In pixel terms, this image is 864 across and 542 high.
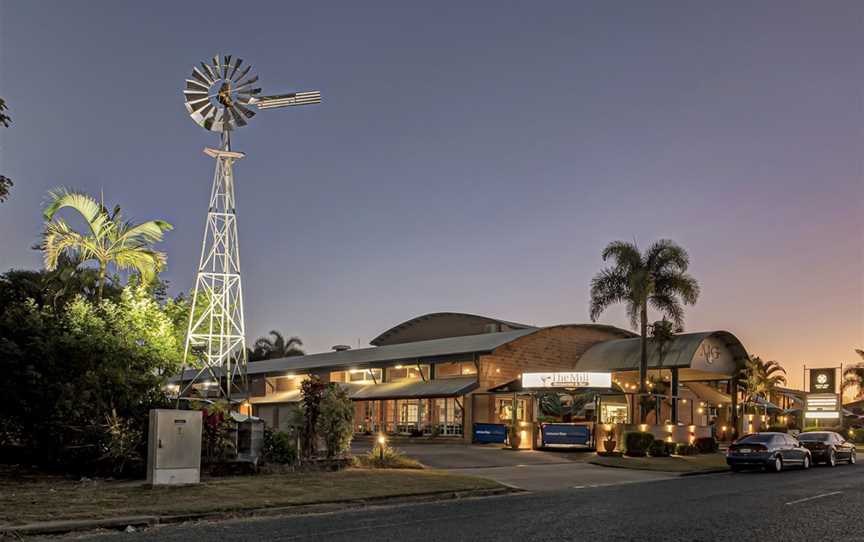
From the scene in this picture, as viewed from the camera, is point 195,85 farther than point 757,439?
Yes

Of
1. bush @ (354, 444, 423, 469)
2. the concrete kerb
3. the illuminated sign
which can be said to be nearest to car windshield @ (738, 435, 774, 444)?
bush @ (354, 444, 423, 469)

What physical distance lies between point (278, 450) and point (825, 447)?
23106 mm

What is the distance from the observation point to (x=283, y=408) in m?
57.0

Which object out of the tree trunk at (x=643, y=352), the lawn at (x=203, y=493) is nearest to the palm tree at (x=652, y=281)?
the tree trunk at (x=643, y=352)

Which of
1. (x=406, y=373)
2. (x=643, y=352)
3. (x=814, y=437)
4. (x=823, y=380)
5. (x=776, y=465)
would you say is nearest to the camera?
(x=776, y=465)

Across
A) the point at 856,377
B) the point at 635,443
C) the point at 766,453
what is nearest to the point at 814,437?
the point at 766,453

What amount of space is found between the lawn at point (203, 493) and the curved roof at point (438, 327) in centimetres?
4090

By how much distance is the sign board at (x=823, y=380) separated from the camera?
183 ft

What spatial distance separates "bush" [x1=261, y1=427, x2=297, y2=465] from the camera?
2262 centimetres

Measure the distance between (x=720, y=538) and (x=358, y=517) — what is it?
6.44 meters

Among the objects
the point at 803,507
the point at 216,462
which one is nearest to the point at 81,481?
the point at 216,462

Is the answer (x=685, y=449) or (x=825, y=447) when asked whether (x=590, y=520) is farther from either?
(x=685, y=449)

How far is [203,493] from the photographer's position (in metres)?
17.2

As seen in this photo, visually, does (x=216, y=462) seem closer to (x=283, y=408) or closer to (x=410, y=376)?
(x=410, y=376)
